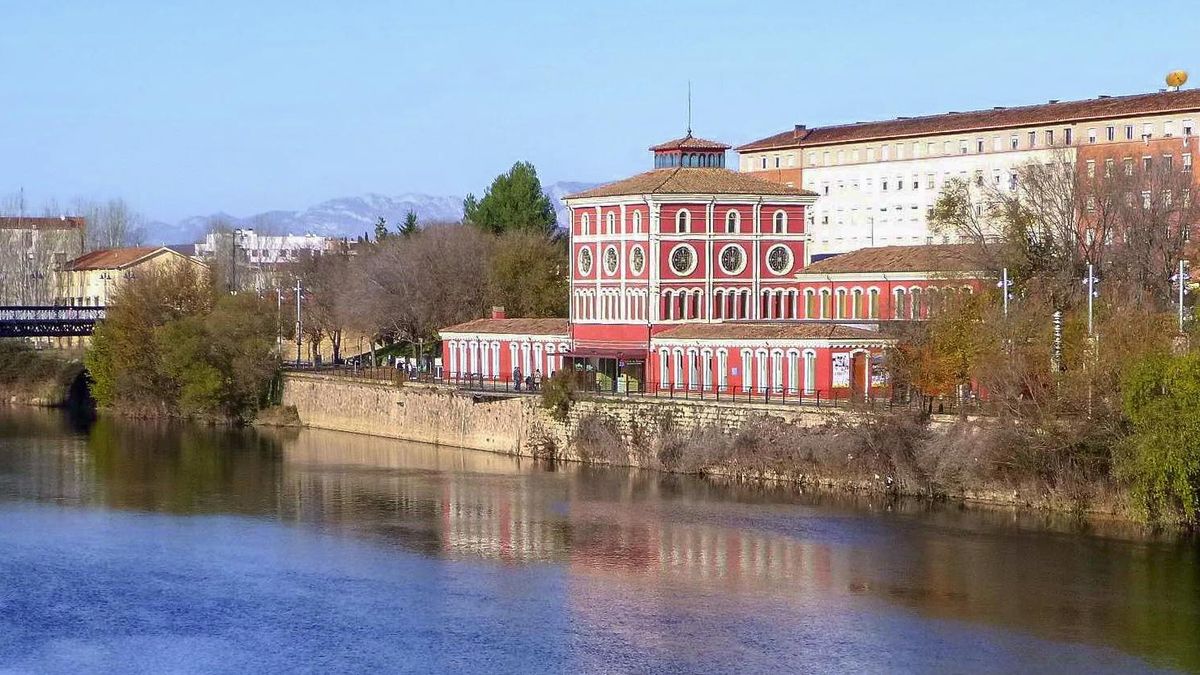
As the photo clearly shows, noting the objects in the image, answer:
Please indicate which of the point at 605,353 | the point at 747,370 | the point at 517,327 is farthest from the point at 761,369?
the point at 517,327

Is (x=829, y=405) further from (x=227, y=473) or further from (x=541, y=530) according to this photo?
(x=227, y=473)

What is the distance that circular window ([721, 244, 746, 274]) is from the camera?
74.7 meters

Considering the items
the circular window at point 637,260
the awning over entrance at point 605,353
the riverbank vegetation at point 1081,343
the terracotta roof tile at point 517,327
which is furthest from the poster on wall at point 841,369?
the terracotta roof tile at point 517,327

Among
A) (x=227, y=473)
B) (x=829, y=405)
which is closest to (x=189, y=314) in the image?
(x=227, y=473)

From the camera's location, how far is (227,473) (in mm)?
64688

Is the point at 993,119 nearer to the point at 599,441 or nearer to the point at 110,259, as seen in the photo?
the point at 599,441

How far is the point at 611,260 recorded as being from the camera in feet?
246

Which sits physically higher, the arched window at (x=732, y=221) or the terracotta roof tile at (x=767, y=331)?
the arched window at (x=732, y=221)

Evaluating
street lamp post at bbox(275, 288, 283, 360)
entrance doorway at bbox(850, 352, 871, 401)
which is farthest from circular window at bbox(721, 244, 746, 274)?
street lamp post at bbox(275, 288, 283, 360)

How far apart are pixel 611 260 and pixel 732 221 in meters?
5.02

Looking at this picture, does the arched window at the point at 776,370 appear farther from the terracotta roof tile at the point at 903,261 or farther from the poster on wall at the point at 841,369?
the terracotta roof tile at the point at 903,261

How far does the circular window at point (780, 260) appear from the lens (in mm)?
75812

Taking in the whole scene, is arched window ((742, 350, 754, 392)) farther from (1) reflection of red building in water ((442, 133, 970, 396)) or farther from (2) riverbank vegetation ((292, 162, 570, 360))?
(2) riverbank vegetation ((292, 162, 570, 360))

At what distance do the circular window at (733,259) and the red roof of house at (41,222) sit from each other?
86983 mm
